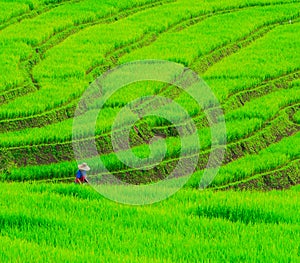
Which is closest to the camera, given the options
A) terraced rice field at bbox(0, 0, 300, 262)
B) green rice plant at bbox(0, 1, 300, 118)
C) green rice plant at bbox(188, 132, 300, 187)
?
terraced rice field at bbox(0, 0, 300, 262)

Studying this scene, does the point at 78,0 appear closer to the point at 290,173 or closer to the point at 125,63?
the point at 125,63

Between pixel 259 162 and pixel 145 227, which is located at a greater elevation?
pixel 259 162

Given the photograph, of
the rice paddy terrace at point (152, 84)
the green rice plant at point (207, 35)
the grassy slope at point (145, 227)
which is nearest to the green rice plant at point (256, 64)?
the rice paddy terrace at point (152, 84)

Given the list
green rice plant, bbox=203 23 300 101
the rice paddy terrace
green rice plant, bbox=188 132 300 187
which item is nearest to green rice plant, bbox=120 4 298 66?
the rice paddy terrace

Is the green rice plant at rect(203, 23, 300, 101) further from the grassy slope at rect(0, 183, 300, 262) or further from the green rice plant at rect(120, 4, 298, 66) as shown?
the grassy slope at rect(0, 183, 300, 262)

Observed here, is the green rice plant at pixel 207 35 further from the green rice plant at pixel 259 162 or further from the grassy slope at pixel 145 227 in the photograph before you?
the grassy slope at pixel 145 227

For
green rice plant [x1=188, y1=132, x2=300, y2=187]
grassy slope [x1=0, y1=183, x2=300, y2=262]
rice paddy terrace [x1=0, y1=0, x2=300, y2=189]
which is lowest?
grassy slope [x1=0, y1=183, x2=300, y2=262]

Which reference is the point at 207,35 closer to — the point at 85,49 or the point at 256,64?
the point at 256,64

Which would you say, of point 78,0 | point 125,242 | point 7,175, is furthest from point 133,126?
point 78,0

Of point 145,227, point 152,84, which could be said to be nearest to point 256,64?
point 152,84
